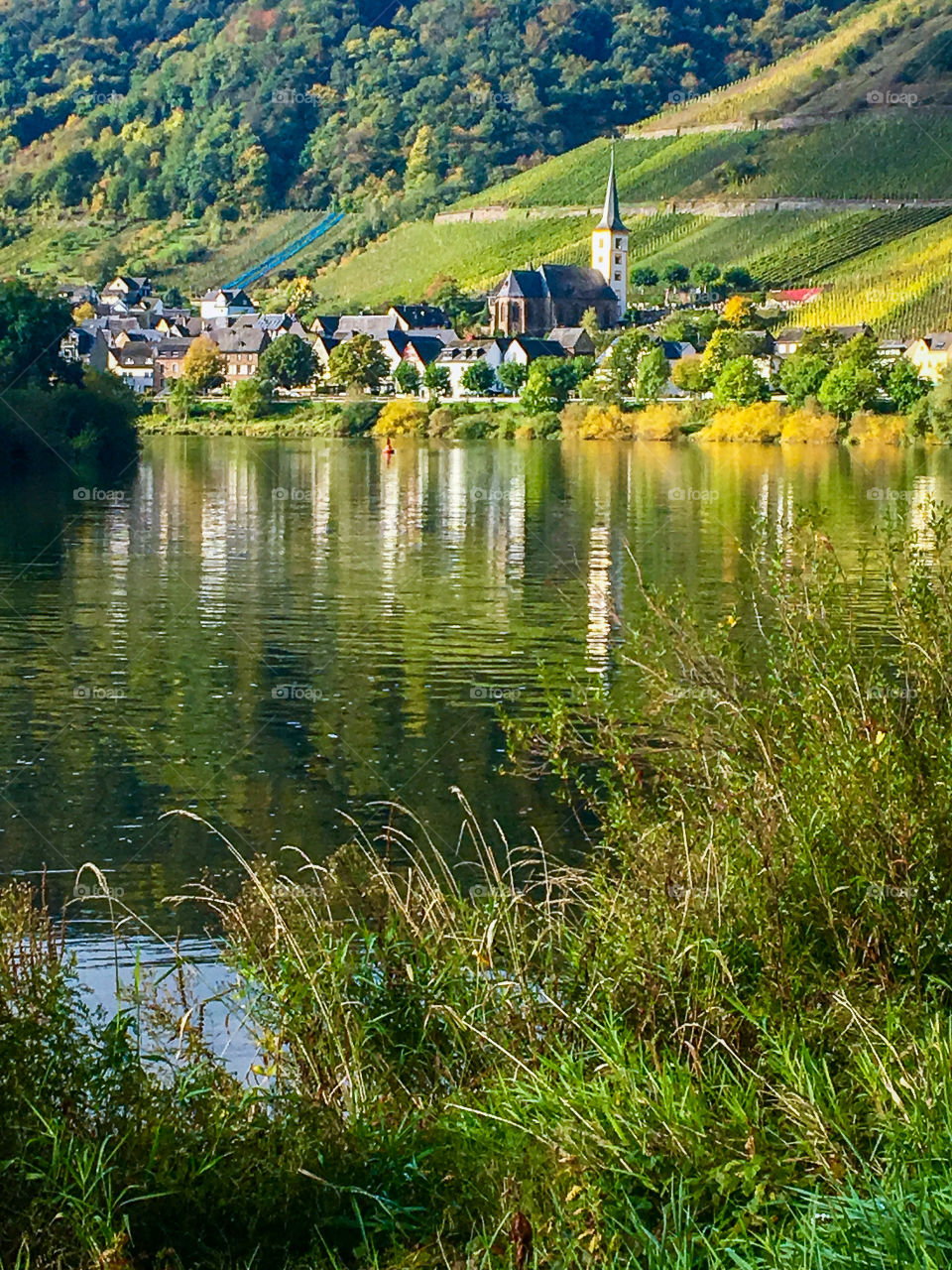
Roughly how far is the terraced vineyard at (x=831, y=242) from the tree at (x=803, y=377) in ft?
138

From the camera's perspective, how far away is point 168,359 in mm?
115062

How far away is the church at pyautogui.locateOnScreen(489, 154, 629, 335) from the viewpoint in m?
117

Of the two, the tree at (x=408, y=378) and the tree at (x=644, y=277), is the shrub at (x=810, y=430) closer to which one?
the tree at (x=408, y=378)

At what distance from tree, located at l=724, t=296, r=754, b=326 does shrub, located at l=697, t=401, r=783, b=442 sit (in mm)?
24689

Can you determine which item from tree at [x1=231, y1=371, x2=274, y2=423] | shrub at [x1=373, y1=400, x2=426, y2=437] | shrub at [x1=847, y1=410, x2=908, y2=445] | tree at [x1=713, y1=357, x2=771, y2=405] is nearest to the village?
tree at [x1=231, y1=371, x2=274, y2=423]

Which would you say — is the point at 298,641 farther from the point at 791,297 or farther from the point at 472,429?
the point at 791,297

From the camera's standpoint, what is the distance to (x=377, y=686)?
17.0 m

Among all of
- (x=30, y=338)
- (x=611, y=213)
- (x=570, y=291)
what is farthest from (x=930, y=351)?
(x=611, y=213)

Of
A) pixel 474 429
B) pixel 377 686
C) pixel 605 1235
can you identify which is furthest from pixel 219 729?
pixel 474 429

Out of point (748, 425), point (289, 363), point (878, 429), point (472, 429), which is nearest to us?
point (878, 429)

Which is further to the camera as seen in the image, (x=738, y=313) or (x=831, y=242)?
(x=831, y=242)

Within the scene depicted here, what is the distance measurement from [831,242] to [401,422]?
176 ft

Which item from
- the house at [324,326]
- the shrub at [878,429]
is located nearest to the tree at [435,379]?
the house at [324,326]

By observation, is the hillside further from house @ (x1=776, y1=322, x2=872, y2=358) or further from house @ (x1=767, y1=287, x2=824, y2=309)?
house @ (x1=776, y1=322, x2=872, y2=358)
